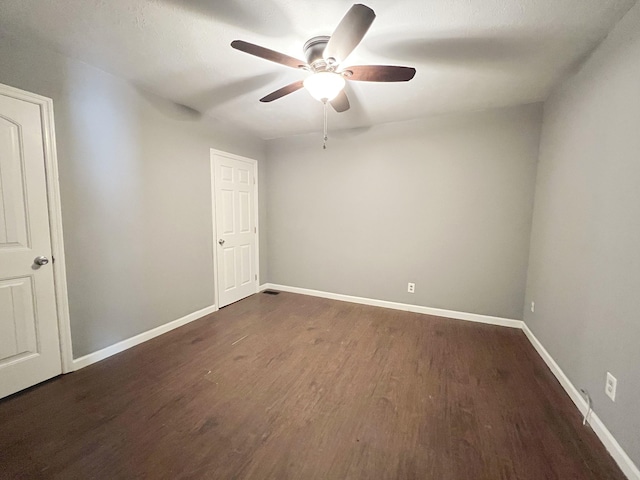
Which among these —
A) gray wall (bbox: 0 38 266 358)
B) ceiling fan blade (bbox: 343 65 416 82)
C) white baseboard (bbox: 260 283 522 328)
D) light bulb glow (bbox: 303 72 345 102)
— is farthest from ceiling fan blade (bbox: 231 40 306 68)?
white baseboard (bbox: 260 283 522 328)

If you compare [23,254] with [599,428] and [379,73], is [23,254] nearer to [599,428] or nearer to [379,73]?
[379,73]

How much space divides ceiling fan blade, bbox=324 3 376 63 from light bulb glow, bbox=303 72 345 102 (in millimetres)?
143

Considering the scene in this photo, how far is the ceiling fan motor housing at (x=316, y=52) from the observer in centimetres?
167

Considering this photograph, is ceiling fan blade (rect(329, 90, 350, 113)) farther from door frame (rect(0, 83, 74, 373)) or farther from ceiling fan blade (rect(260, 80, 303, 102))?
door frame (rect(0, 83, 74, 373))

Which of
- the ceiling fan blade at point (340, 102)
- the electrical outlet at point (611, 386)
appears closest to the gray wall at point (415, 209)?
the ceiling fan blade at point (340, 102)

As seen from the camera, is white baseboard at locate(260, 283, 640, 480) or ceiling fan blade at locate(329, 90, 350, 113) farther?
ceiling fan blade at locate(329, 90, 350, 113)

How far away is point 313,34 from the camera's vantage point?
1.67 m

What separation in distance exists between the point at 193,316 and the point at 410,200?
3.08 metres

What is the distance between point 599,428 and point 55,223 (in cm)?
391

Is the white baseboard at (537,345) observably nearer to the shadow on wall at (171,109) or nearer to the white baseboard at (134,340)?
the white baseboard at (134,340)

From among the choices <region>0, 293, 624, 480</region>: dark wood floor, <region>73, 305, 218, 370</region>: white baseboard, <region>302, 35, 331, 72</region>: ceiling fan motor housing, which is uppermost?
<region>302, 35, 331, 72</region>: ceiling fan motor housing

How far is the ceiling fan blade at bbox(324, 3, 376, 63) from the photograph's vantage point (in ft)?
3.94

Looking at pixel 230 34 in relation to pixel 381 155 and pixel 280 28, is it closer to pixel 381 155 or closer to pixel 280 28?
pixel 280 28

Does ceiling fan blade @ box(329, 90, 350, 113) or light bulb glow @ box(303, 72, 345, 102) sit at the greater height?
ceiling fan blade @ box(329, 90, 350, 113)
